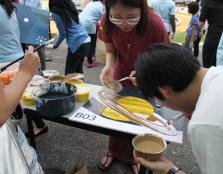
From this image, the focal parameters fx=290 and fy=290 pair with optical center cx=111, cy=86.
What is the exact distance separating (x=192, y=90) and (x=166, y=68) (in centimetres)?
13

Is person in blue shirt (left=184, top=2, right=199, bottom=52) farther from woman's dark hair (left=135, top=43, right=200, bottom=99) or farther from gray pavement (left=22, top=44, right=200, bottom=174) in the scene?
woman's dark hair (left=135, top=43, right=200, bottom=99)

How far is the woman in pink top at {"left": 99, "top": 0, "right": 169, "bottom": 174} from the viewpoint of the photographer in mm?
1812

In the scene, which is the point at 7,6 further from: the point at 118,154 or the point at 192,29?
the point at 192,29

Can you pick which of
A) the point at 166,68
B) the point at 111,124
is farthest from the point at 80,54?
the point at 166,68

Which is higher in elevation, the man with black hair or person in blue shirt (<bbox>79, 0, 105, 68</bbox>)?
the man with black hair

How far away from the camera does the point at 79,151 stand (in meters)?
2.73

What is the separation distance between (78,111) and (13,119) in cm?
39

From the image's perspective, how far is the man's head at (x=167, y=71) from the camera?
3.45ft

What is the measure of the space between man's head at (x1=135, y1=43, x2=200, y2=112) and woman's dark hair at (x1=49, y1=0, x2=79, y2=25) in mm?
2194

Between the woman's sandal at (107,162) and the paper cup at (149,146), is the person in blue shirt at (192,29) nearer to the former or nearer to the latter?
the woman's sandal at (107,162)

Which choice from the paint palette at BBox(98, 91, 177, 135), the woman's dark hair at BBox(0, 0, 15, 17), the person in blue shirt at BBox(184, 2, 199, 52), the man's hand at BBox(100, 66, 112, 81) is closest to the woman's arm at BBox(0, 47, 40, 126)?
Result: the paint palette at BBox(98, 91, 177, 135)

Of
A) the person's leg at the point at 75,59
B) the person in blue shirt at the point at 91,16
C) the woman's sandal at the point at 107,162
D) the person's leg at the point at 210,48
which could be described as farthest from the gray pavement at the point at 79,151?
the person in blue shirt at the point at 91,16

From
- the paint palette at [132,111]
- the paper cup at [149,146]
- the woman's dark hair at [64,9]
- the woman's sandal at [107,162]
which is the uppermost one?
the woman's dark hair at [64,9]

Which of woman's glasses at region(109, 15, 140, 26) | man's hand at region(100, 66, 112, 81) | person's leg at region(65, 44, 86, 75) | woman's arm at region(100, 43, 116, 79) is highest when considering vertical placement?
woman's glasses at region(109, 15, 140, 26)
